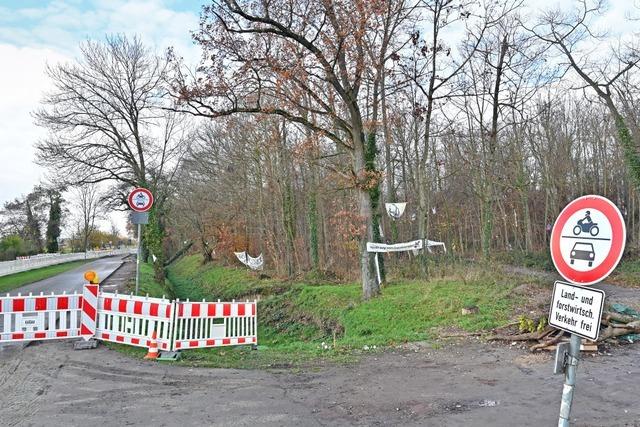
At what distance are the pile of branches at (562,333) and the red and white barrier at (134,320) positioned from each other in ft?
20.6

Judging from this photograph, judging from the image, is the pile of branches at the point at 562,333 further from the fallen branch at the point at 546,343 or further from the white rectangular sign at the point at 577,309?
the white rectangular sign at the point at 577,309

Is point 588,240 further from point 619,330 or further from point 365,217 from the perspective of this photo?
point 365,217

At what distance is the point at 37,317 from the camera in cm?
885

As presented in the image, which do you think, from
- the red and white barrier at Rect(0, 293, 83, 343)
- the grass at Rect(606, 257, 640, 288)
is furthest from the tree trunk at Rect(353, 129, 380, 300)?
the grass at Rect(606, 257, 640, 288)

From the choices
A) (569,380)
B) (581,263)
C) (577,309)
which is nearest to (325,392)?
(569,380)

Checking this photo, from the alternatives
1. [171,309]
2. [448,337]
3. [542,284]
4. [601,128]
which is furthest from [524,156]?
[171,309]

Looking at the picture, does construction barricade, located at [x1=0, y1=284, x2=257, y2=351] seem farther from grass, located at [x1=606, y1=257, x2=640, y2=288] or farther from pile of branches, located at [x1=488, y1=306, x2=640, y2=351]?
grass, located at [x1=606, y1=257, x2=640, y2=288]

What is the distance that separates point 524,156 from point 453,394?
27.0 meters

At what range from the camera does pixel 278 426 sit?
16.6ft

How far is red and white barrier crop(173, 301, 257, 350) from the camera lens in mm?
8906

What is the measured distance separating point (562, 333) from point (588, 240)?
610 centimetres

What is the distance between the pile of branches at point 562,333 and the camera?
27.3 ft

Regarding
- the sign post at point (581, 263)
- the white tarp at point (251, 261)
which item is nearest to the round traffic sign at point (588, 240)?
the sign post at point (581, 263)

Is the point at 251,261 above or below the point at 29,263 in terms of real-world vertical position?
above
